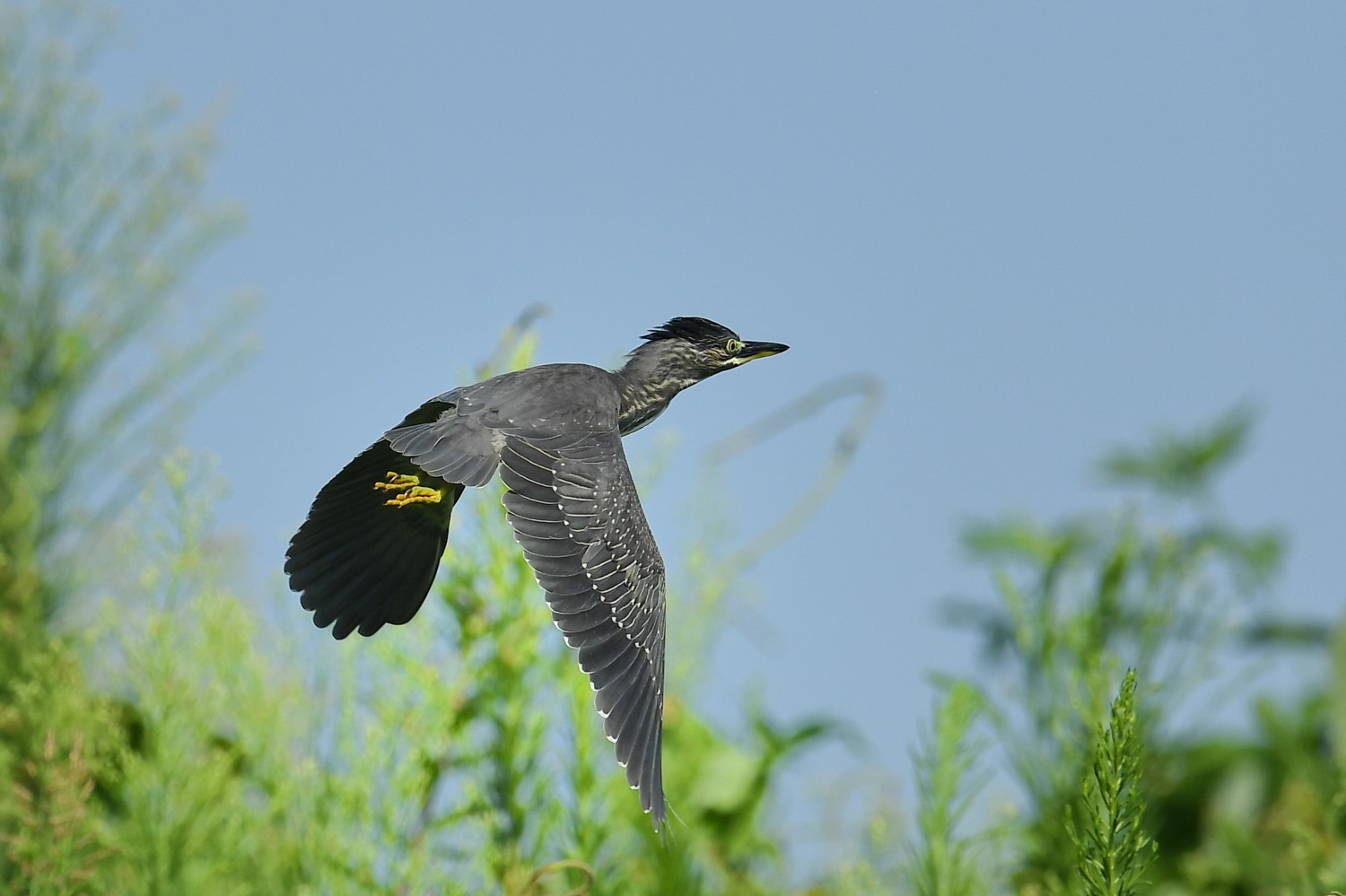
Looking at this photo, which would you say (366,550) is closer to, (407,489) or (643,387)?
(407,489)

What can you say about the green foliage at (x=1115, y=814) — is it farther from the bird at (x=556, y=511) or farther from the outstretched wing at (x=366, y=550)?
the outstretched wing at (x=366, y=550)

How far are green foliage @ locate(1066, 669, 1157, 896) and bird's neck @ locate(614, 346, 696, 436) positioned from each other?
1739 millimetres

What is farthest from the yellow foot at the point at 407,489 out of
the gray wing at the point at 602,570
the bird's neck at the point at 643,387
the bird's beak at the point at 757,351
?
the bird's beak at the point at 757,351

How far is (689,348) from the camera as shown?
3.61m

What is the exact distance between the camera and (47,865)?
9.30 feet

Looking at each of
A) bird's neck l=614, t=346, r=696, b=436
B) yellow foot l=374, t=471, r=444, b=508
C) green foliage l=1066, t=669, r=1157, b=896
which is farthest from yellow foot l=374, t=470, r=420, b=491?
green foliage l=1066, t=669, r=1157, b=896

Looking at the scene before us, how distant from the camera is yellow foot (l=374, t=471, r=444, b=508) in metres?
3.19

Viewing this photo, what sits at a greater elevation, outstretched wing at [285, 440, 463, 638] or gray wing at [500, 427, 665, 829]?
outstretched wing at [285, 440, 463, 638]

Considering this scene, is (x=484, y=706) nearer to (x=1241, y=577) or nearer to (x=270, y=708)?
(x=270, y=708)

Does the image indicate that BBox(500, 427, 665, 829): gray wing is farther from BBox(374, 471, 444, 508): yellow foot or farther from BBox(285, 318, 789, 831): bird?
BBox(374, 471, 444, 508): yellow foot

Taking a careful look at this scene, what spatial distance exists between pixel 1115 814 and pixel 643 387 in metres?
1.86

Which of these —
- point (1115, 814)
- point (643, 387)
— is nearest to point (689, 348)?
point (643, 387)

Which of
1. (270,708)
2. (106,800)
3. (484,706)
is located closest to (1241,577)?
(484,706)

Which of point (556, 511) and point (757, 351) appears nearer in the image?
point (556, 511)
